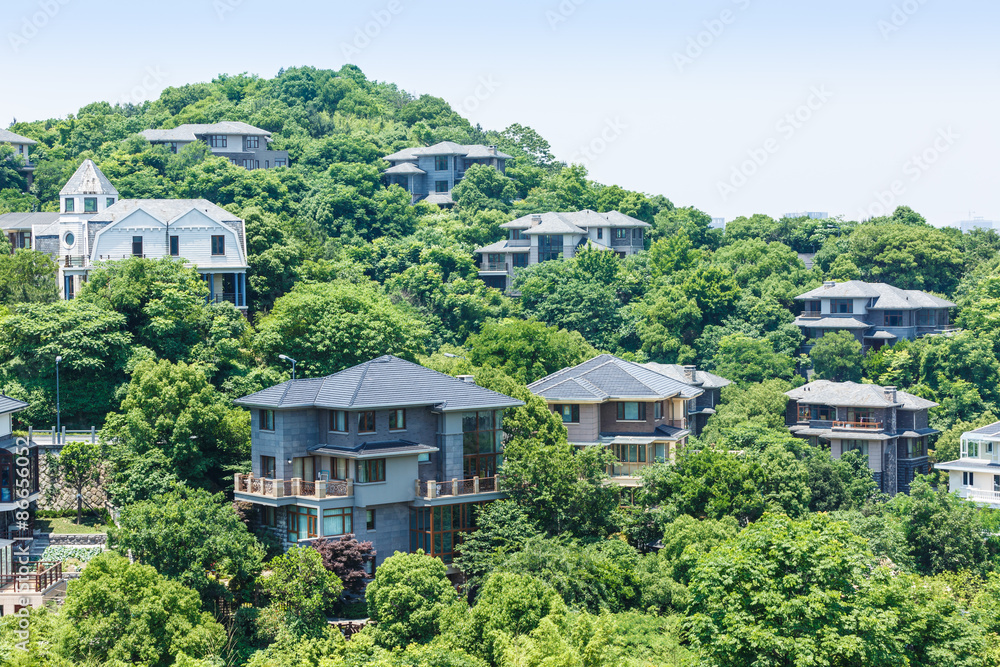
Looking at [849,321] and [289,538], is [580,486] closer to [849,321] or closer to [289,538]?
[289,538]

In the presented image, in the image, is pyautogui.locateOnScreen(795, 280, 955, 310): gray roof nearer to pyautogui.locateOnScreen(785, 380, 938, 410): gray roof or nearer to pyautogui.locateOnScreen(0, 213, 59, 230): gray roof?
pyautogui.locateOnScreen(785, 380, 938, 410): gray roof

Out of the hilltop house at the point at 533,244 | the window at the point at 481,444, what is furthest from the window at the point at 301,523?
the hilltop house at the point at 533,244

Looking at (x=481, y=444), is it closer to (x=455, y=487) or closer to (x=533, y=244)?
(x=455, y=487)

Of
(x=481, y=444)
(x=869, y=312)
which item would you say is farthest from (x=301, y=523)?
(x=869, y=312)

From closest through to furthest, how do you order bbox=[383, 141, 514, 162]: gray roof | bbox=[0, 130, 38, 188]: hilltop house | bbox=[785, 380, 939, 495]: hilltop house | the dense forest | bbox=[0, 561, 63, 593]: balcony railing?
the dense forest → bbox=[0, 561, 63, 593]: balcony railing → bbox=[785, 380, 939, 495]: hilltop house → bbox=[0, 130, 38, 188]: hilltop house → bbox=[383, 141, 514, 162]: gray roof

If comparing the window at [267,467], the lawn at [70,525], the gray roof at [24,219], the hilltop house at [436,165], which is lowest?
the lawn at [70,525]

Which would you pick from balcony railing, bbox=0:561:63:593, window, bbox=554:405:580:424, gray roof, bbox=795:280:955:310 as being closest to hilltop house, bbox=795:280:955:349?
gray roof, bbox=795:280:955:310

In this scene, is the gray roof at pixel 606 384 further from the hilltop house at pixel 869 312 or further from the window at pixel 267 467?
the hilltop house at pixel 869 312
